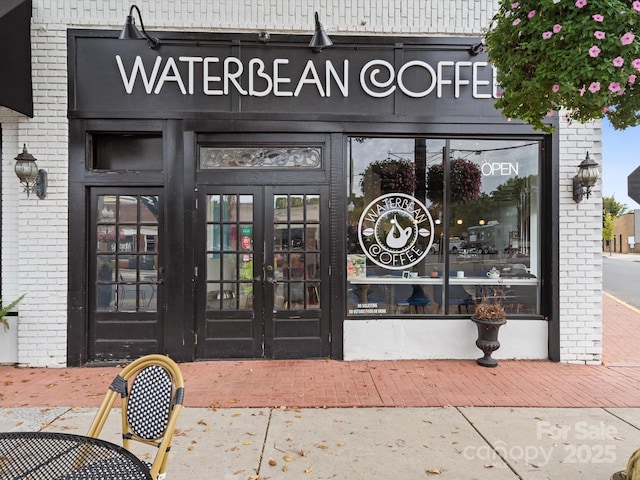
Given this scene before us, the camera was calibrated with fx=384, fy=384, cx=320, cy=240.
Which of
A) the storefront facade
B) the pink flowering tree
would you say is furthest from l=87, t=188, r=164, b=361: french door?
the pink flowering tree

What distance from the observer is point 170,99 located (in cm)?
530

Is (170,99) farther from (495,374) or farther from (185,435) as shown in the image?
(495,374)

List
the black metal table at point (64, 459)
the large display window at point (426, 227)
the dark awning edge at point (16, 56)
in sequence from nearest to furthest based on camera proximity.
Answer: the black metal table at point (64, 459)
the dark awning edge at point (16, 56)
the large display window at point (426, 227)

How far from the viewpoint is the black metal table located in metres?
1.86

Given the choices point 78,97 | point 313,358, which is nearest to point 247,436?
point 313,358

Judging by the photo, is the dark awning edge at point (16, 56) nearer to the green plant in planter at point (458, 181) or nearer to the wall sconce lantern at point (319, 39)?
the wall sconce lantern at point (319, 39)

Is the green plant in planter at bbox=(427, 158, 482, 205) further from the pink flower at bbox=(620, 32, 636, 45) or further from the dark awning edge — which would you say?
the dark awning edge

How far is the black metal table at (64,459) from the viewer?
1.86 m

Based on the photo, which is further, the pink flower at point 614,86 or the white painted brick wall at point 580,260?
the white painted brick wall at point 580,260

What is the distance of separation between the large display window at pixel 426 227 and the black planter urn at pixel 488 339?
1.60 ft

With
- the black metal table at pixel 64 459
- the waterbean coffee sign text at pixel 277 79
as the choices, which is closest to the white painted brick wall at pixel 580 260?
the waterbean coffee sign text at pixel 277 79

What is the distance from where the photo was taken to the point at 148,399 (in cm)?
224

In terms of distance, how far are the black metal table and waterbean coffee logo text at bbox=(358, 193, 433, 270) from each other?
4.09 meters

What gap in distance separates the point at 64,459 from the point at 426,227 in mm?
4785
